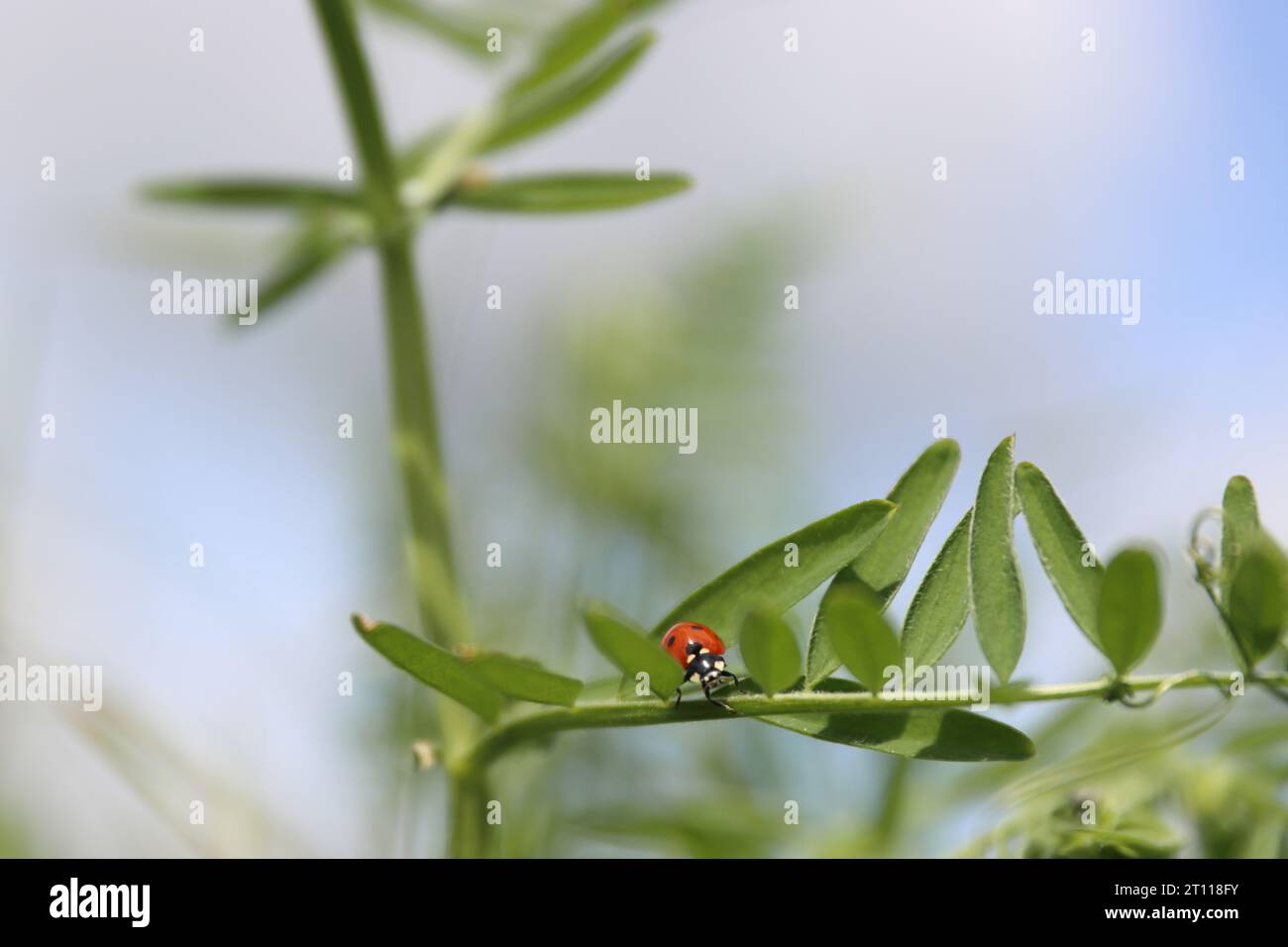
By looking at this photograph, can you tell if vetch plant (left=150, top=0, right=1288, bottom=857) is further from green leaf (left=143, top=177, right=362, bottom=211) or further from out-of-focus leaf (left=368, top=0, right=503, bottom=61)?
out-of-focus leaf (left=368, top=0, right=503, bottom=61)

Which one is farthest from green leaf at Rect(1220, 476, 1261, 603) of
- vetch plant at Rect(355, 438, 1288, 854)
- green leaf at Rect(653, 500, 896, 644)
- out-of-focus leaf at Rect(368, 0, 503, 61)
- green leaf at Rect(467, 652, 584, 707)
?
out-of-focus leaf at Rect(368, 0, 503, 61)

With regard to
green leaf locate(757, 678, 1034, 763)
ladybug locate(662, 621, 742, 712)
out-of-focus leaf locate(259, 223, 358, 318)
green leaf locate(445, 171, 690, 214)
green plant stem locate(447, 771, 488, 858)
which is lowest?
green plant stem locate(447, 771, 488, 858)

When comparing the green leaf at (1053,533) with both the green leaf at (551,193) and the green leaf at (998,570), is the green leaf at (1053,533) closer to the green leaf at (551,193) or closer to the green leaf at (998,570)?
the green leaf at (998,570)

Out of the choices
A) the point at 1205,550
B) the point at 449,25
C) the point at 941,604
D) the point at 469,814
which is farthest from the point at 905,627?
the point at 449,25

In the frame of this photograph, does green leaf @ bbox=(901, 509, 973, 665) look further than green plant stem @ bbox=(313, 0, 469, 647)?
No

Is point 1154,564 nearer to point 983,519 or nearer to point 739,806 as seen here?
point 983,519

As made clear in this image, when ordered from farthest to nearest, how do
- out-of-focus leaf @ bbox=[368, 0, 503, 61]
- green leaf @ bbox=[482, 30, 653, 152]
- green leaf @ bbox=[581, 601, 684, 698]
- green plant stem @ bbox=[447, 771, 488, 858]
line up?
out-of-focus leaf @ bbox=[368, 0, 503, 61]
green leaf @ bbox=[482, 30, 653, 152]
green plant stem @ bbox=[447, 771, 488, 858]
green leaf @ bbox=[581, 601, 684, 698]

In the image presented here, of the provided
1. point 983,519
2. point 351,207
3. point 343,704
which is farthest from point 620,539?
point 983,519
